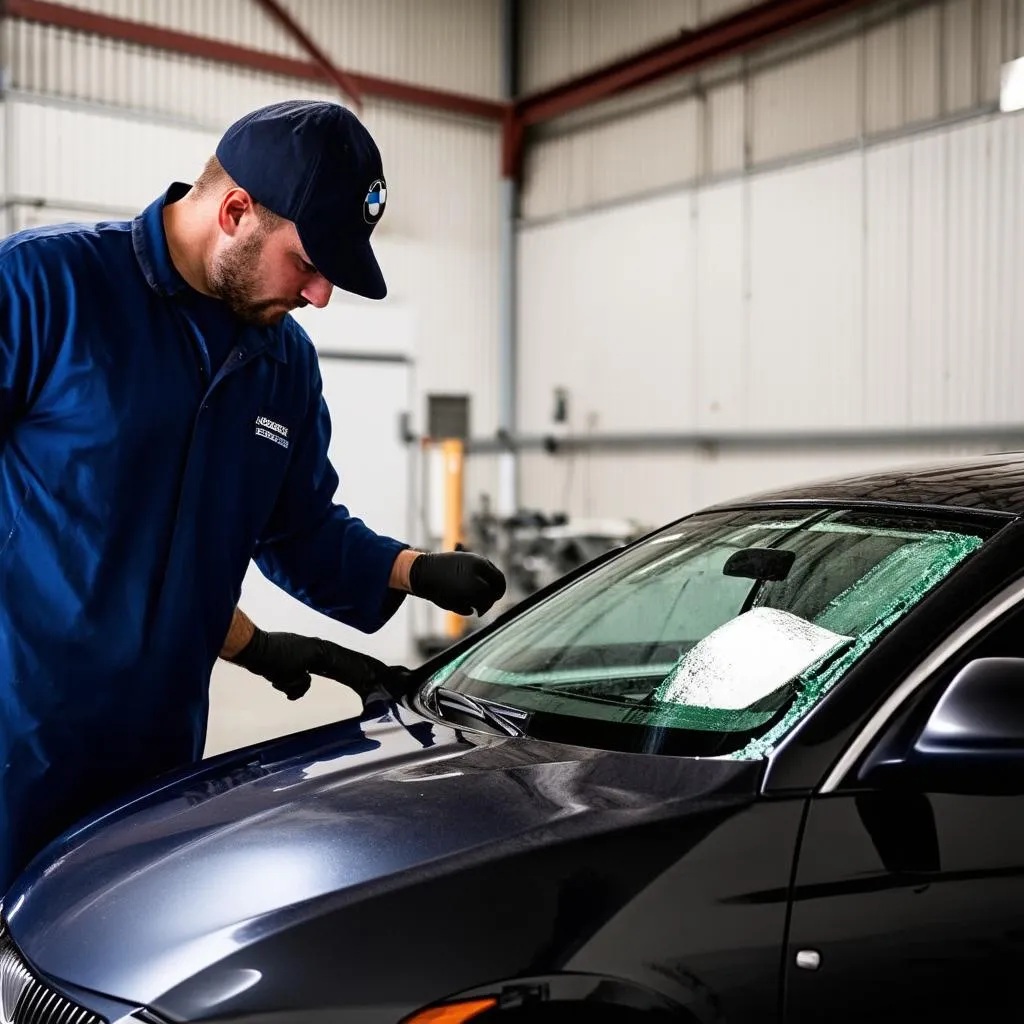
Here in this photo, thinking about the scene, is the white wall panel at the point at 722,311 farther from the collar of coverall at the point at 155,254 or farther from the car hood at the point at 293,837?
the car hood at the point at 293,837

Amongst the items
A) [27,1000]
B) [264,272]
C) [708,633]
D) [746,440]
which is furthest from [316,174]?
[746,440]

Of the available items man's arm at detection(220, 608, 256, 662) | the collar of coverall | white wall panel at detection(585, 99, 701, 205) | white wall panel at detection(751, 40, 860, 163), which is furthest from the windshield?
white wall panel at detection(585, 99, 701, 205)

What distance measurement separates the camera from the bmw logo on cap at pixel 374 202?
1941 mm

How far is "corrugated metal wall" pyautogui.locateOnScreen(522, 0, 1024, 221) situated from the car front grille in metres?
7.51

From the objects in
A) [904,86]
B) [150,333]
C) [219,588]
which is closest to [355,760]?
[219,588]

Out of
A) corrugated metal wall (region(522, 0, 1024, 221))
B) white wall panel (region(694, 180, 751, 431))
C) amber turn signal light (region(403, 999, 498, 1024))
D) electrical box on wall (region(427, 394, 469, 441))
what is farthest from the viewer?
electrical box on wall (region(427, 394, 469, 441))

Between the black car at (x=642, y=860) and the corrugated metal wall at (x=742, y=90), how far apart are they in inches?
272

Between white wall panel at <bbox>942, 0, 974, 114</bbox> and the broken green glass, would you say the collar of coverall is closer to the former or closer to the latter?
the broken green glass

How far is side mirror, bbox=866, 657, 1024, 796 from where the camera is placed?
1429 millimetres

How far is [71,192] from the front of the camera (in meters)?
9.14

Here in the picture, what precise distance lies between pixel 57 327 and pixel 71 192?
7903 mm

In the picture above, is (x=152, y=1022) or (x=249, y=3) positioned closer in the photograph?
(x=152, y=1022)

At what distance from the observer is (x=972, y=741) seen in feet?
4.70

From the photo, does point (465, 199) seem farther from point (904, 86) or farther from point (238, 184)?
point (238, 184)
